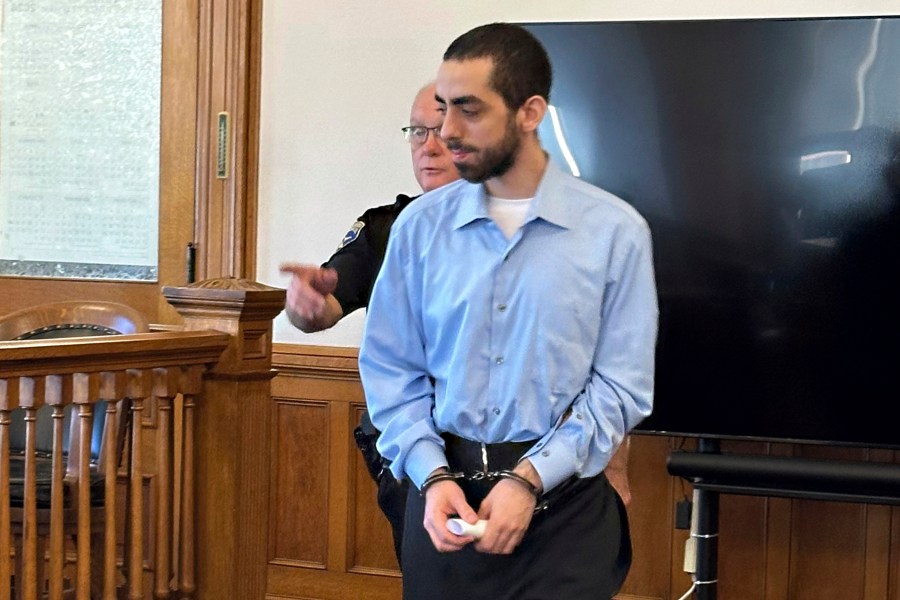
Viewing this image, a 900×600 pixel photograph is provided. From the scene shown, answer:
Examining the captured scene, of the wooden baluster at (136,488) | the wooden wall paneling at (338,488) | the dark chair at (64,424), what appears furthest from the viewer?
the wooden wall paneling at (338,488)

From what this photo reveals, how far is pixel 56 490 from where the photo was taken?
8.75ft

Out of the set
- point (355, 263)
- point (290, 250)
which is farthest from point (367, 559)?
point (355, 263)

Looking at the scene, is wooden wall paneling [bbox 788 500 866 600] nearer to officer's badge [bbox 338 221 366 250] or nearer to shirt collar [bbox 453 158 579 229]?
officer's badge [bbox 338 221 366 250]

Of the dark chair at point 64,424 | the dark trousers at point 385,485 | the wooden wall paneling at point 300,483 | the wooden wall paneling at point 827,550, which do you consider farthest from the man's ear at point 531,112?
the wooden wall paneling at point 300,483

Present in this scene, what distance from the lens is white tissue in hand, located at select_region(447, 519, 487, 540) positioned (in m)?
1.68

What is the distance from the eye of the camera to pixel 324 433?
3.87m

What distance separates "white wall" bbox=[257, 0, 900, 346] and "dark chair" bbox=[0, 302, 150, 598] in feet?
2.27

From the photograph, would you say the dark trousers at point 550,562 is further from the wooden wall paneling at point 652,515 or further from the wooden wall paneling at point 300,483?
the wooden wall paneling at point 300,483

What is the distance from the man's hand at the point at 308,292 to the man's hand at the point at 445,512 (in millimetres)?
402

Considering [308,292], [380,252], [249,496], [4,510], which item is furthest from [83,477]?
[308,292]

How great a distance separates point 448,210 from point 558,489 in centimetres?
44

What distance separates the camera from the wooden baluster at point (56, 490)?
8.65 ft

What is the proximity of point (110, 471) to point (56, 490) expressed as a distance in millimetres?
145

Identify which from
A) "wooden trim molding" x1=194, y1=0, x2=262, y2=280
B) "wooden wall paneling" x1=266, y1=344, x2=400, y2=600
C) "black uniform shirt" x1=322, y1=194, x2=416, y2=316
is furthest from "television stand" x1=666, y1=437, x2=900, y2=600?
"wooden trim molding" x1=194, y1=0, x2=262, y2=280
